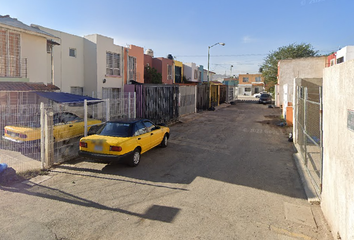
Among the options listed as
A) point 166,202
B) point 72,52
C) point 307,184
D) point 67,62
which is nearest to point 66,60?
point 67,62

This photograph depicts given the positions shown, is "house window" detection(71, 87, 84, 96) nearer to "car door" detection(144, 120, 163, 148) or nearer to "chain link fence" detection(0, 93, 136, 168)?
"chain link fence" detection(0, 93, 136, 168)

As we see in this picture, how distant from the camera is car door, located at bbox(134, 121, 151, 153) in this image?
8489 mm

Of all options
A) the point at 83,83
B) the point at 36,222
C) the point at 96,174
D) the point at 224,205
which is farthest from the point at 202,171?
the point at 83,83

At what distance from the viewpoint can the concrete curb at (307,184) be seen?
19.1 ft

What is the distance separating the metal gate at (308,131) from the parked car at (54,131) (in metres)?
7.54

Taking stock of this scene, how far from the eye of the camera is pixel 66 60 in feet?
58.9

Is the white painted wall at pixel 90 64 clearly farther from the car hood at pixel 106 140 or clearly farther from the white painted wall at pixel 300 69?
the white painted wall at pixel 300 69

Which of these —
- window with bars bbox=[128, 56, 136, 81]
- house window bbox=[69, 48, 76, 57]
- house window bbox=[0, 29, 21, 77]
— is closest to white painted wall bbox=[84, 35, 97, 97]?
house window bbox=[69, 48, 76, 57]

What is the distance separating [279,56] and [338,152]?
138 feet

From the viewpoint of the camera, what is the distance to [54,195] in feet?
19.6

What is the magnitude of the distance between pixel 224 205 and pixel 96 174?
12.3 ft

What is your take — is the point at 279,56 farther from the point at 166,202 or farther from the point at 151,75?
the point at 166,202

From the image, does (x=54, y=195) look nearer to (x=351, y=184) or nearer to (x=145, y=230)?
(x=145, y=230)

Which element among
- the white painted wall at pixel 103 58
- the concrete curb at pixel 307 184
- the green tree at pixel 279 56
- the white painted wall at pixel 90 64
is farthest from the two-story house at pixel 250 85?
the concrete curb at pixel 307 184
